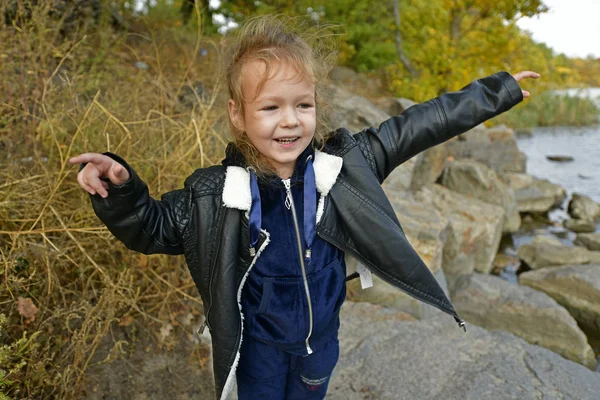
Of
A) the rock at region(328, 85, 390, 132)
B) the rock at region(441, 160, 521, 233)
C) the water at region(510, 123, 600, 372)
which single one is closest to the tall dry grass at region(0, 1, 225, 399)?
the rock at region(328, 85, 390, 132)

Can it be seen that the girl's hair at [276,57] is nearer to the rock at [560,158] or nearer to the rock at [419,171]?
the rock at [419,171]

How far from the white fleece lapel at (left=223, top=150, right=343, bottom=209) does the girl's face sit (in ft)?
0.27

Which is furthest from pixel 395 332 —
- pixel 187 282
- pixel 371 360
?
pixel 187 282

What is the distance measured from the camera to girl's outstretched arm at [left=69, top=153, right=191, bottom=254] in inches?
47.7

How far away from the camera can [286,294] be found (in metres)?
1.52

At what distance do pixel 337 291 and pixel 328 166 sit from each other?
1.42ft

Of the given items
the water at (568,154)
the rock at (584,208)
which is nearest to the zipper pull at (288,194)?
the rock at (584,208)

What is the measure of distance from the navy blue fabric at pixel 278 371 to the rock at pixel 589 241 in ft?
19.7

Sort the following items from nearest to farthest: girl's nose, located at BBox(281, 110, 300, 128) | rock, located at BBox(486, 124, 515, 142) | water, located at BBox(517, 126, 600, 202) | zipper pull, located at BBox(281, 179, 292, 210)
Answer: girl's nose, located at BBox(281, 110, 300, 128)
zipper pull, located at BBox(281, 179, 292, 210)
rock, located at BBox(486, 124, 515, 142)
water, located at BBox(517, 126, 600, 202)

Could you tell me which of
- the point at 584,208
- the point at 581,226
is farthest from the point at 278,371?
the point at 584,208

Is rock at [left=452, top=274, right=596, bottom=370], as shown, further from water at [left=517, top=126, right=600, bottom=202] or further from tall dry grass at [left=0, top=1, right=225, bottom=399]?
water at [left=517, top=126, right=600, bottom=202]

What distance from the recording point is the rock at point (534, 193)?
26.7ft

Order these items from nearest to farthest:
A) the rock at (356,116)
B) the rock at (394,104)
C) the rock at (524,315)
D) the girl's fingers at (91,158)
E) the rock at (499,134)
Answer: the girl's fingers at (91,158) < the rock at (524,315) < the rock at (356,116) < the rock at (394,104) < the rock at (499,134)

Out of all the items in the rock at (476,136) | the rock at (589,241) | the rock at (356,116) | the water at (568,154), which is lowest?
the water at (568,154)
